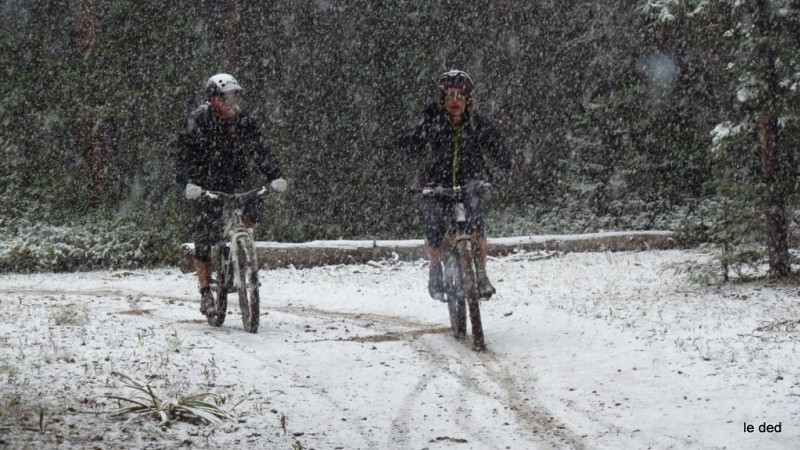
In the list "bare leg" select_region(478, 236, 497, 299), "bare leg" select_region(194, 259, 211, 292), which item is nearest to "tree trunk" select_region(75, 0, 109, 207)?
"bare leg" select_region(194, 259, 211, 292)

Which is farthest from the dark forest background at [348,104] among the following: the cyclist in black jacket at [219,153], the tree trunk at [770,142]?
the cyclist in black jacket at [219,153]

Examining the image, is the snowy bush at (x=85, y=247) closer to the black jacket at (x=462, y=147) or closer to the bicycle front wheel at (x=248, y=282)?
the bicycle front wheel at (x=248, y=282)

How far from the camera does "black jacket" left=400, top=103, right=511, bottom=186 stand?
8.48 meters

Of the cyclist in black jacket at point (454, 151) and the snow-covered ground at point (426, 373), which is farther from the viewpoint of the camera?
the cyclist in black jacket at point (454, 151)

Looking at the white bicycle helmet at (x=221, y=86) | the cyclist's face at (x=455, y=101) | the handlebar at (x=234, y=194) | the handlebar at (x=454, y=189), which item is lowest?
the handlebar at (x=454, y=189)

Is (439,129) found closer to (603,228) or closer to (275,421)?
(275,421)

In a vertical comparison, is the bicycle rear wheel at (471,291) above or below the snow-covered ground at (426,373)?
above

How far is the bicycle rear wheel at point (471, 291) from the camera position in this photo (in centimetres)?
805

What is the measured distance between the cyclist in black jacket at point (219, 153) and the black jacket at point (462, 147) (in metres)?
1.50

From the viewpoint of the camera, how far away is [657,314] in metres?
9.31

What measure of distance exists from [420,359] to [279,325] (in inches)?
89.4

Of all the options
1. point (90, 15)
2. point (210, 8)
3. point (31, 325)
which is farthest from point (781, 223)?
point (90, 15)

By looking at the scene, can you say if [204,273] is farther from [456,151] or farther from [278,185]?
[456,151]

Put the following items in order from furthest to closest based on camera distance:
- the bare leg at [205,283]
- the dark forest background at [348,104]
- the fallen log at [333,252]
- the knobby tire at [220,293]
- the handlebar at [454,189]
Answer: the dark forest background at [348,104], the fallen log at [333,252], the bare leg at [205,283], the knobby tire at [220,293], the handlebar at [454,189]
